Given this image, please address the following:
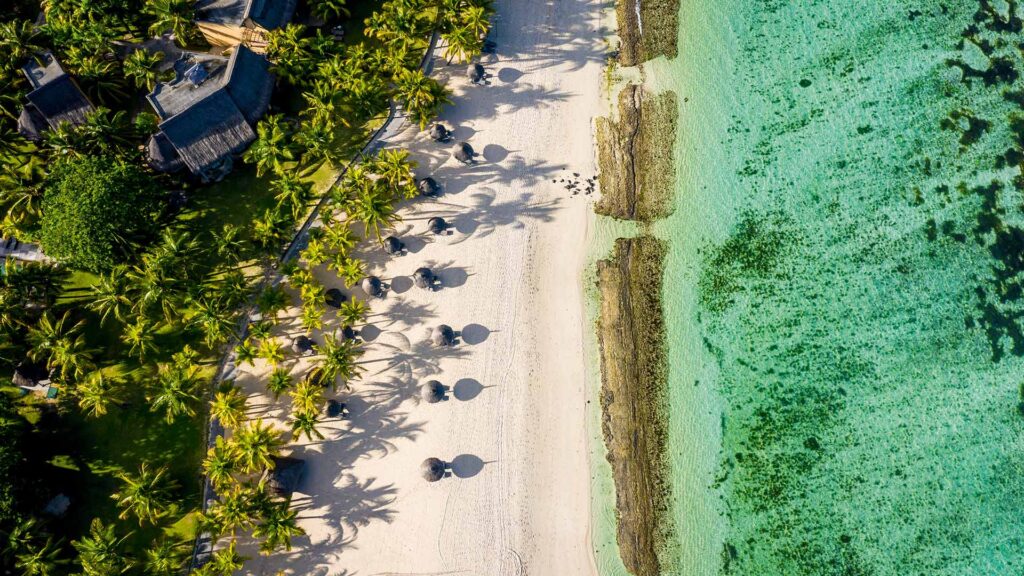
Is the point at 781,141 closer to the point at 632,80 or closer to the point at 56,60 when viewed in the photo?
the point at 632,80

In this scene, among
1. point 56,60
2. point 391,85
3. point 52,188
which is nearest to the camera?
point 52,188

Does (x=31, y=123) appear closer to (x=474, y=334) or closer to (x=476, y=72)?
(x=476, y=72)

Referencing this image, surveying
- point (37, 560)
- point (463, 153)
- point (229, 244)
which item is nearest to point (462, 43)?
point (463, 153)

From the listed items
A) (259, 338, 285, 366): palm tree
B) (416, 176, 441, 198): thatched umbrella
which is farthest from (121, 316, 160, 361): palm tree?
(416, 176, 441, 198): thatched umbrella

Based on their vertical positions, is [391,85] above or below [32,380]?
above

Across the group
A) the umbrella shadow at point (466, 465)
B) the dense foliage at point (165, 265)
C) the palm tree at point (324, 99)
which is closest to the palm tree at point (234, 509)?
the dense foliage at point (165, 265)

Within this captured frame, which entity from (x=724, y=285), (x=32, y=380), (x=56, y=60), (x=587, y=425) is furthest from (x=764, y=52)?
(x=32, y=380)
